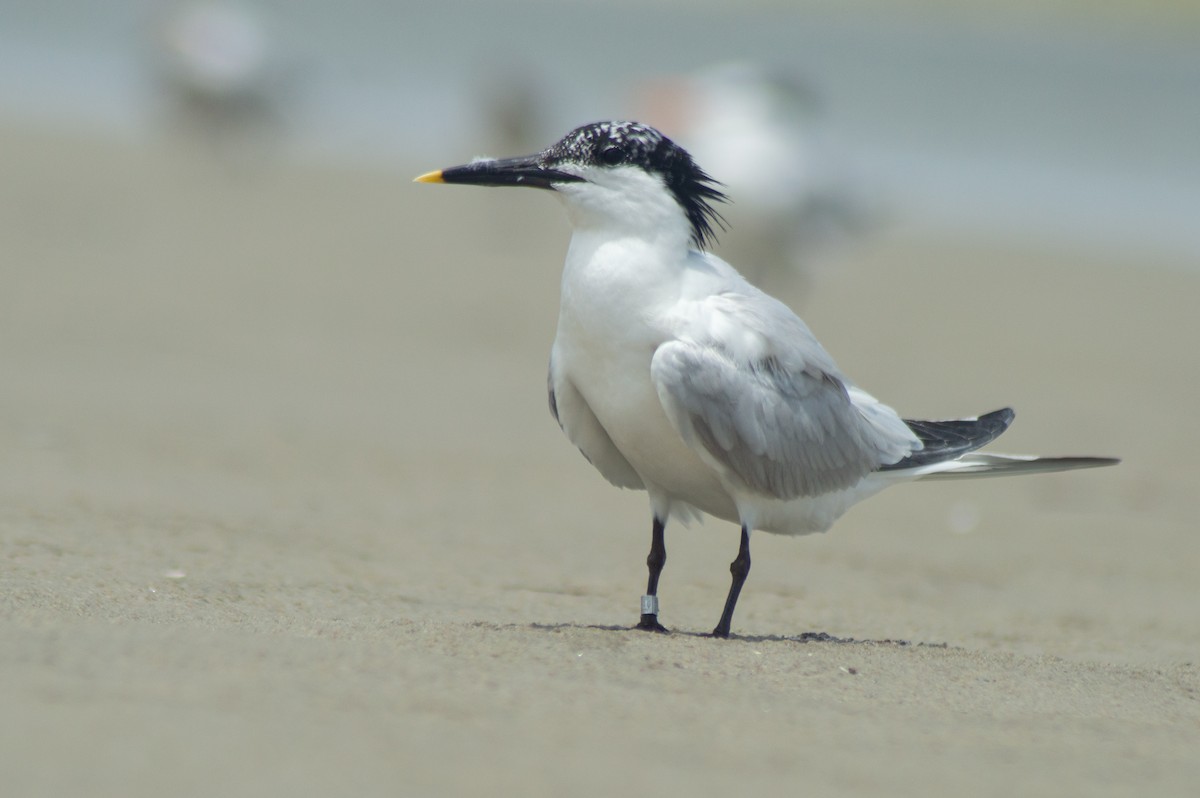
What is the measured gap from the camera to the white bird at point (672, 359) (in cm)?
404

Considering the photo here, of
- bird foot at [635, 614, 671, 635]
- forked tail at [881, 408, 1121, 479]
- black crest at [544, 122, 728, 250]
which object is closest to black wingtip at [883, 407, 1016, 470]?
forked tail at [881, 408, 1121, 479]

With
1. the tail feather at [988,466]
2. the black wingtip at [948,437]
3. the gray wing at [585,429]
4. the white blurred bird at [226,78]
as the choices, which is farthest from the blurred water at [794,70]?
the gray wing at [585,429]

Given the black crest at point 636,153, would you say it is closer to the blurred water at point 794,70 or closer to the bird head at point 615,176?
the bird head at point 615,176

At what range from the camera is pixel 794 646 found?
4.13m

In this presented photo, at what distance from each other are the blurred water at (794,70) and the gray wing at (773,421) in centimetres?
1002

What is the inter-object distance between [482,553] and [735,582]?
5.68 feet

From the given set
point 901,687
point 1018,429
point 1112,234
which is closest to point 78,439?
point 901,687

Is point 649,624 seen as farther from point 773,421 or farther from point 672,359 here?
point 672,359

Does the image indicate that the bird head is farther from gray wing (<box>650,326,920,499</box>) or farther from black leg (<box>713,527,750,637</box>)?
black leg (<box>713,527,750,637</box>)

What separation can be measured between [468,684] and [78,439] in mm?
3859

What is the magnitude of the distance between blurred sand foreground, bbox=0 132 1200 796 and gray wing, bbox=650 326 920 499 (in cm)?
48

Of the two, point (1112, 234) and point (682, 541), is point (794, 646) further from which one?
point (1112, 234)

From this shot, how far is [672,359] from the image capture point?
3.97 m

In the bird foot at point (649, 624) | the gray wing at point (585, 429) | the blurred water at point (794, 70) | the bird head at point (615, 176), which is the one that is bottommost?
the bird foot at point (649, 624)
